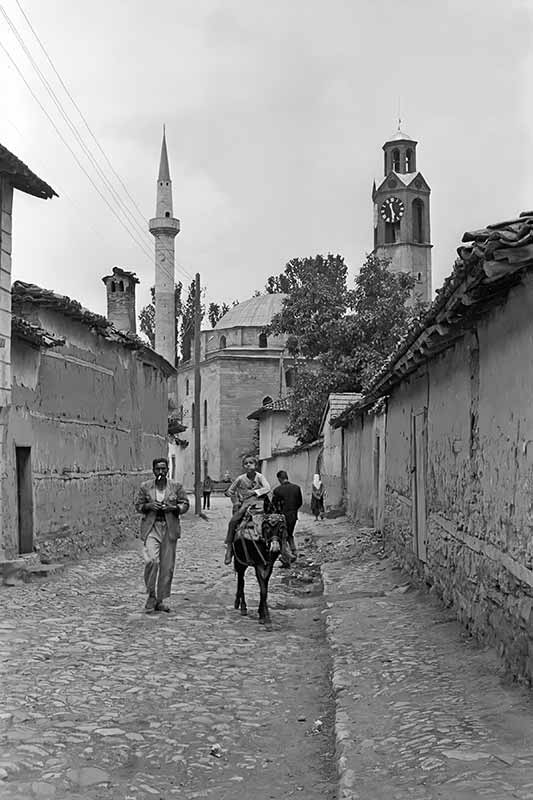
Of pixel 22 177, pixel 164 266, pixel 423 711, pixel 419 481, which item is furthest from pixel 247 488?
pixel 164 266

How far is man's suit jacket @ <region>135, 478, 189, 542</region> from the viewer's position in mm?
10219

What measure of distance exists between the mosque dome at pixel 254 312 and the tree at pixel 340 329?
2763 cm

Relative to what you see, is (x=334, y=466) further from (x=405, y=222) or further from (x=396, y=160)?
(x=396, y=160)

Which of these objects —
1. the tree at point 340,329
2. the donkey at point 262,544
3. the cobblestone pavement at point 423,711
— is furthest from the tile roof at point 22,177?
the tree at point 340,329

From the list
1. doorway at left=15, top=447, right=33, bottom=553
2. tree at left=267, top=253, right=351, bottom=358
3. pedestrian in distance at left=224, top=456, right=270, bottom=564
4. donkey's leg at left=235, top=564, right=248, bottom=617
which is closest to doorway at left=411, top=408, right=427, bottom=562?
pedestrian in distance at left=224, top=456, right=270, bottom=564

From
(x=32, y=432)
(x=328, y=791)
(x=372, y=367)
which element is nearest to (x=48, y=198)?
(x=32, y=432)

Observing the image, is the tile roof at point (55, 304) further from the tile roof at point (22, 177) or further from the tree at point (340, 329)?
the tree at point (340, 329)

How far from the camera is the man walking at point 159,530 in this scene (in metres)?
10.2

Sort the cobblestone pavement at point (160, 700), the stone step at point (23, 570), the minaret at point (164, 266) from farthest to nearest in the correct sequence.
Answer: the minaret at point (164, 266), the stone step at point (23, 570), the cobblestone pavement at point (160, 700)

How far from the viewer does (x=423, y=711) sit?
19.5 feet

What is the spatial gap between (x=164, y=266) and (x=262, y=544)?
40937mm

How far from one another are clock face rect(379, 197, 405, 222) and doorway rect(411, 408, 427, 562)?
50.8 meters

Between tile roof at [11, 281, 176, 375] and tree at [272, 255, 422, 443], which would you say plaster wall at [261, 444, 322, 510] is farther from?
tile roof at [11, 281, 176, 375]

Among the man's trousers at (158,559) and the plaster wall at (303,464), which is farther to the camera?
the plaster wall at (303,464)
